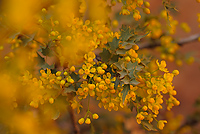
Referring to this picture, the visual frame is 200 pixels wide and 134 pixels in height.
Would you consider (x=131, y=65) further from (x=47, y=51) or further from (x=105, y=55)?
(x=47, y=51)

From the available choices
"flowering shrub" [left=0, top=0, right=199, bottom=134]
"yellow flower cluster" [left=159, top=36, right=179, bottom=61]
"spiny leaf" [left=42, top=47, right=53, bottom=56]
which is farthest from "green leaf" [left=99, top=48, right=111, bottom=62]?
"yellow flower cluster" [left=159, top=36, right=179, bottom=61]

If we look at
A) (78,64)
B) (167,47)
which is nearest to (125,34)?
(78,64)

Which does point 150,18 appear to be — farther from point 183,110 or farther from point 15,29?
point 183,110

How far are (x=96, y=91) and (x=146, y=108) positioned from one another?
0.14 meters

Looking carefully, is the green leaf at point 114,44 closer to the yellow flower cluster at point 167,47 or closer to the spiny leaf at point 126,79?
the spiny leaf at point 126,79

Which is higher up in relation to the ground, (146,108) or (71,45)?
(71,45)

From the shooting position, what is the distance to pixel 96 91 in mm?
586

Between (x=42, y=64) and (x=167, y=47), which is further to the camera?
(x=167, y=47)

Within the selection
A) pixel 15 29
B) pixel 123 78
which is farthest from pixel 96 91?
pixel 15 29

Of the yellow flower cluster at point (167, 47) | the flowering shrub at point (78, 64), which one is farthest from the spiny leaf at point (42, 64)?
the yellow flower cluster at point (167, 47)

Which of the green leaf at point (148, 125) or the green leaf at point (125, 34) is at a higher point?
the green leaf at point (125, 34)

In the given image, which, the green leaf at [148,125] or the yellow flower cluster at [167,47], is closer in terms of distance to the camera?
the green leaf at [148,125]

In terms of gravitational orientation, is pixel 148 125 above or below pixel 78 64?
below

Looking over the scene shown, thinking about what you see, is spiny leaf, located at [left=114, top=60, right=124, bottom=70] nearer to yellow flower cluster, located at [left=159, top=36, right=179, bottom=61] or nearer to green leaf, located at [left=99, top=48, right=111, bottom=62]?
green leaf, located at [left=99, top=48, right=111, bottom=62]
